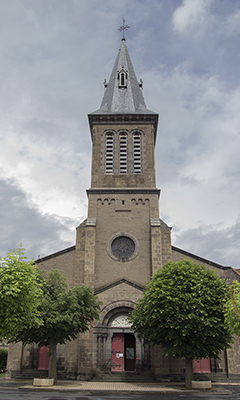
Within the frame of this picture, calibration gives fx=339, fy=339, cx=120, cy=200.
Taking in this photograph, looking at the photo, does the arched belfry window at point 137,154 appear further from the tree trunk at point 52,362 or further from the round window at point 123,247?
the tree trunk at point 52,362

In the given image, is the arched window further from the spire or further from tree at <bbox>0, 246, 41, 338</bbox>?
tree at <bbox>0, 246, 41, 338</bbox>

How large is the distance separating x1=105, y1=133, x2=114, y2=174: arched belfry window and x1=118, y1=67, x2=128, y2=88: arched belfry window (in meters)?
7.85

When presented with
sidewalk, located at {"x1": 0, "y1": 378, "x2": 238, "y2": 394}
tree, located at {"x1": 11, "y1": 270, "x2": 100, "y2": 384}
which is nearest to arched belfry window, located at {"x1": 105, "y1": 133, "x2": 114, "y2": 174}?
tree, located at {"x1": 11, "y1": 270, "x2": 100, "y2": 384}

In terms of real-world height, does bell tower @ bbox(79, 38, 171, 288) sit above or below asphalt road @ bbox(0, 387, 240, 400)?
above

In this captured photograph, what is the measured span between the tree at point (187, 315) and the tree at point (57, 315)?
379 cm

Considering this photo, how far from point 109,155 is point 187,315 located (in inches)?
684

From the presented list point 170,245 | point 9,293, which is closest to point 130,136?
point 170,245

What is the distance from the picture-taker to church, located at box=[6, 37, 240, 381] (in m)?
24.1

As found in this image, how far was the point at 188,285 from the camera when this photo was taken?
70.0 ft

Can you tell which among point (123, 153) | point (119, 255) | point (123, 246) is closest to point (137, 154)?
point (123, 153)

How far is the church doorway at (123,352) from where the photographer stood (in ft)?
79.5

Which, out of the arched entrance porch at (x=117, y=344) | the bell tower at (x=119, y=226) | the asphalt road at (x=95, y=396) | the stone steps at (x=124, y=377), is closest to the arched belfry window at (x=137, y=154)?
the bell tower at (x=119, y=226)

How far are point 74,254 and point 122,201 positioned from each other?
623 cm

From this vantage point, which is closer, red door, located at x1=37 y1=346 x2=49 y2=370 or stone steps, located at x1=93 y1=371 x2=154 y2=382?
stone steps, located at x1=93 y1=371 x2=154 y2=382
